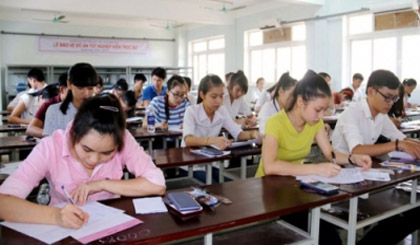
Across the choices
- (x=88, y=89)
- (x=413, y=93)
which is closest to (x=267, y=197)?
(x=88, y=89)

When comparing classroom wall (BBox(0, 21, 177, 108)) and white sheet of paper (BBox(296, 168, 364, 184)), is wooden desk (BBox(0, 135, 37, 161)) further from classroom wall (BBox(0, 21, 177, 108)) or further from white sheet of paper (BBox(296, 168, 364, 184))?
classroom wall (BBox(0, 21, 177, 108))

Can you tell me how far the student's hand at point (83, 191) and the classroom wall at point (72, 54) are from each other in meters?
9.82

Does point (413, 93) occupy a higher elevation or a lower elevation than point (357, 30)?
lower

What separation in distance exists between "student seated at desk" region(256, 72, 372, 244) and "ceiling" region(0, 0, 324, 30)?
5.95 meters

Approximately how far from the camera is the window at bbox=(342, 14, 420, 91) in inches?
272

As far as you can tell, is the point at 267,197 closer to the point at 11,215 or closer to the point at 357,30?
the point at 11,215

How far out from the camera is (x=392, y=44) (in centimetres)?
719

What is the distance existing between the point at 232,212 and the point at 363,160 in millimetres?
1002

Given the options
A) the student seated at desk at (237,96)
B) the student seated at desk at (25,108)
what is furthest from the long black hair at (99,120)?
the student seated at desk at (25,108)

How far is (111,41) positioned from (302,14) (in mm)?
5953

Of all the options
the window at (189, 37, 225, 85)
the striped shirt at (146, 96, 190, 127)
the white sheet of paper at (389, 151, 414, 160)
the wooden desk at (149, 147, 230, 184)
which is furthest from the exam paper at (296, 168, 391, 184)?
the window at (189, 37, 225, 85)

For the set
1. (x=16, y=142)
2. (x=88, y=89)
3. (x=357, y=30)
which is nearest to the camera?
(x=88, y=89)

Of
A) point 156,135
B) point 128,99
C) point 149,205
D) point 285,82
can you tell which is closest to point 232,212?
point 149,205

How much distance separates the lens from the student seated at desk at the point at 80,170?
125 cm
